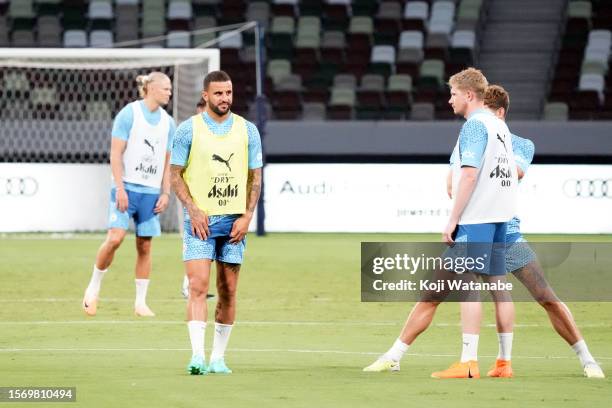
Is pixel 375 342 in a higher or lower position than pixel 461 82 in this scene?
lower

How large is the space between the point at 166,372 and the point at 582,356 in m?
2.65

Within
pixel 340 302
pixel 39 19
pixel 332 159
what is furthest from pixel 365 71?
pixel 340 302

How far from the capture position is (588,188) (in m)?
Answer: 25.5

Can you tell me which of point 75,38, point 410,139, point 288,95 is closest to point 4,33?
point 75,38

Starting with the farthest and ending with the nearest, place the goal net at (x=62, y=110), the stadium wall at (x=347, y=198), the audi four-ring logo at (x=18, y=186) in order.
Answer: the goal net at (x=62, y=110), the stadium wall at (x=347, y=198), the audi four-ring logo at (x=18, y=186)

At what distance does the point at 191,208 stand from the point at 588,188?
1788 cm

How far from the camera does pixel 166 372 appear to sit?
868 centimetres

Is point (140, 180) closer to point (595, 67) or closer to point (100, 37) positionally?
point (100, 37)

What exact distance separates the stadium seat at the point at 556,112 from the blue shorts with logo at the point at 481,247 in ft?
70.1

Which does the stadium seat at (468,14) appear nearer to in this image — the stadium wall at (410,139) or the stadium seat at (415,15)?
the stadium seat at (415,15)

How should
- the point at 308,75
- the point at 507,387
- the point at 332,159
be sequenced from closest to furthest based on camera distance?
the point at 507,387 < the point at 332,159 < the point at 308,75

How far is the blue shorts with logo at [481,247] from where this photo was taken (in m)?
8.38

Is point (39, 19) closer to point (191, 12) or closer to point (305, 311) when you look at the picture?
point (191, 12)

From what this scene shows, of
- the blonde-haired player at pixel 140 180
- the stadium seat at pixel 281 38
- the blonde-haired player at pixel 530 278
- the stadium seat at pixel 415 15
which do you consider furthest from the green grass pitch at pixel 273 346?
the stadium seat at pixel 415 15
